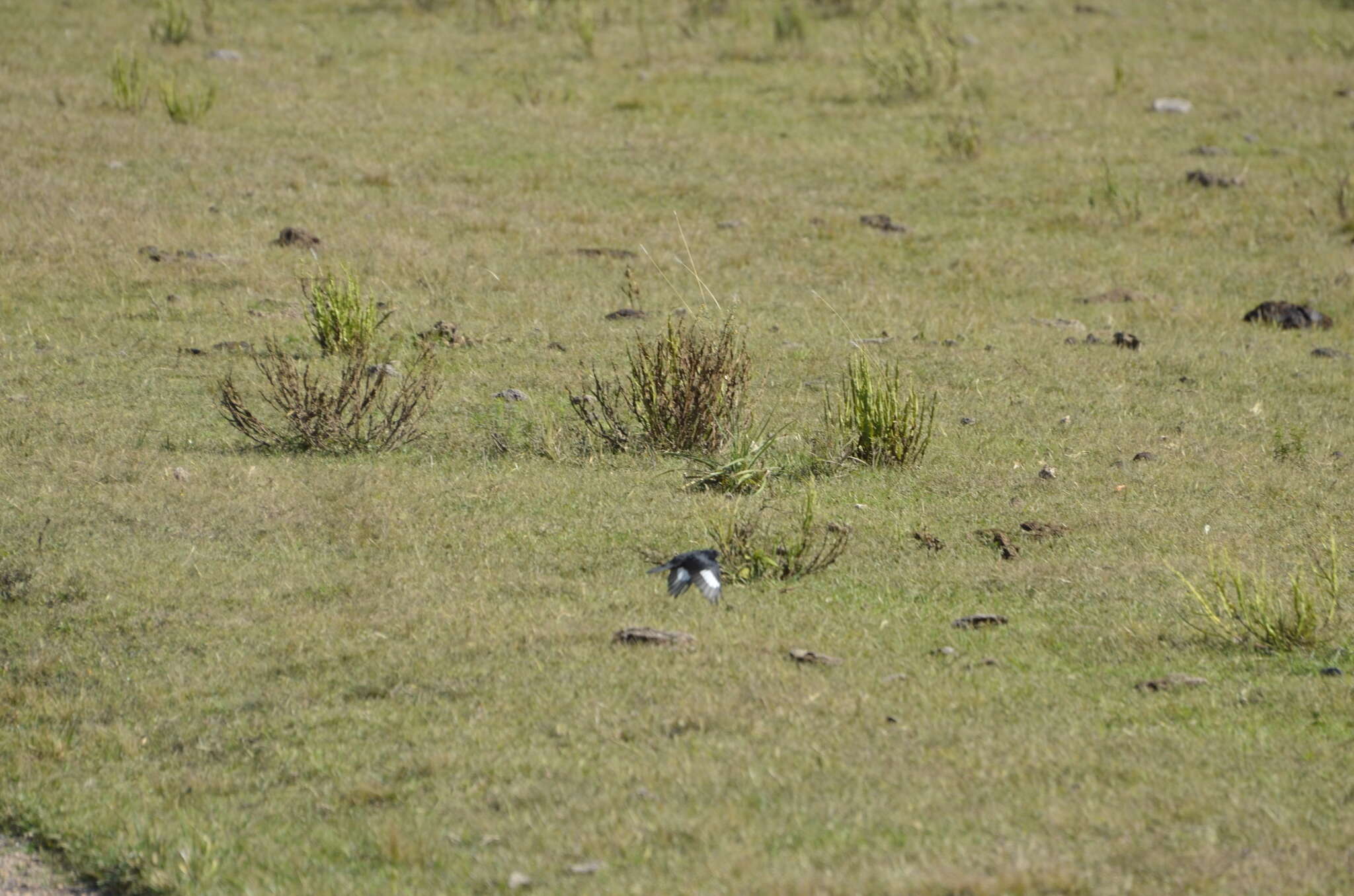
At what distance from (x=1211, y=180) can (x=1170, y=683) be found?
10.3 metres

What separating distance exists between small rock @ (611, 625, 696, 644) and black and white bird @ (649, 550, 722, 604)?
1.32ft

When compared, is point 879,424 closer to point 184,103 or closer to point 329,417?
point 329,417

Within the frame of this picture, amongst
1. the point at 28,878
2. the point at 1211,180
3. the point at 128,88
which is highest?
the point at 128,88

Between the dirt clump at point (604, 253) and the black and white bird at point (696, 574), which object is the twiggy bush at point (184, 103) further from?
the black and white bird at point (696, 574)

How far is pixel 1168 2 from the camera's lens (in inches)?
907

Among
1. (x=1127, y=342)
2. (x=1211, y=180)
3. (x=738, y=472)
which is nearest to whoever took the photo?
(x=738, y=472)

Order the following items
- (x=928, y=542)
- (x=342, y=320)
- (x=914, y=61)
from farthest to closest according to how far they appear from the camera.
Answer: (x=914, y=61)
(x=342, y=320)
(x=928, y=542)

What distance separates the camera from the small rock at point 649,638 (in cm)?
508

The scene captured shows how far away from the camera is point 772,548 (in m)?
5.99

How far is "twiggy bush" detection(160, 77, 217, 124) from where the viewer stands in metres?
14.5

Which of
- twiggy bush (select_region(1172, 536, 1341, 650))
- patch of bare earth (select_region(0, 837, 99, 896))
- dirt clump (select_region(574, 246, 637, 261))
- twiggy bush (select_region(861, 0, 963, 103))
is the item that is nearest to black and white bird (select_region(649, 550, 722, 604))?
twiggy bush (select_region(1172, 536, 1341, 650))

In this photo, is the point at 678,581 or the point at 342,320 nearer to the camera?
the point at 678,581

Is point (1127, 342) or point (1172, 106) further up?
point (1172, 106)

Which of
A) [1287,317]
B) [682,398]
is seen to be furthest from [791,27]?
[682,398]
